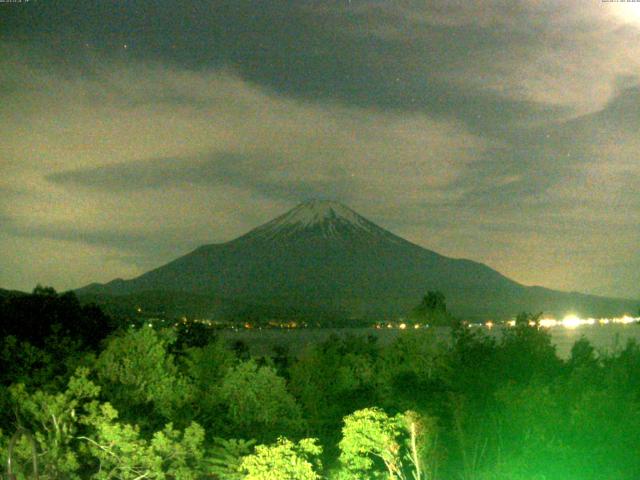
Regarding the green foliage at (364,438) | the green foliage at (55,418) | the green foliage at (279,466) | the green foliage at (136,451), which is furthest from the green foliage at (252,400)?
the green foliage at (279,466)

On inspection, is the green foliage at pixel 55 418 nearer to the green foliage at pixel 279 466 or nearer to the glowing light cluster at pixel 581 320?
the green foliage at pixel 279 466

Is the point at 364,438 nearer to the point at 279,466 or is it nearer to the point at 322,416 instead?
the point at 279,466

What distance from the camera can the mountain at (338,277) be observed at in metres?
144

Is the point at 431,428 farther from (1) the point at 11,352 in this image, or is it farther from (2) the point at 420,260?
(2) the point at 420,260

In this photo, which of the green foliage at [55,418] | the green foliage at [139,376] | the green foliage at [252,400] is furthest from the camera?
the green foliage at [252,400]

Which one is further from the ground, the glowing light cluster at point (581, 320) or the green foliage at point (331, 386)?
the glowing light cluster at point (581, 320)

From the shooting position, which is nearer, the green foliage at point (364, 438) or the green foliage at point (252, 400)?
the green foliage at point (364, 438)

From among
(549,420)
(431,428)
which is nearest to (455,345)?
(431,428)

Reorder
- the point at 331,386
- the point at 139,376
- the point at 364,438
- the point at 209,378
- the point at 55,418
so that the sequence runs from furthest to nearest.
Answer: the point at 331,386, the point at 209,378, the point at 139,376, the point at 55,418, the point at 364,438

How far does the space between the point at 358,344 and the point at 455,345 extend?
1703cm

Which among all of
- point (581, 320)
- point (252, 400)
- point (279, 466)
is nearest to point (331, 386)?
point (252, 400)

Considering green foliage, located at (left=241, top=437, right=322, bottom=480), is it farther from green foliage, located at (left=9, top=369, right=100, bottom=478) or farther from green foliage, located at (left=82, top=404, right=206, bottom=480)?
green foliage, located at (left=9, top=369, right=100, bottom=478)

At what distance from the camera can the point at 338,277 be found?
15962cm

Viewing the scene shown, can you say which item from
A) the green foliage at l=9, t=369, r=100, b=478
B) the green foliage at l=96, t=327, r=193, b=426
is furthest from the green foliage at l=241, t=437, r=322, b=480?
the green foliage at l=96, t=327, r=193, b=426
